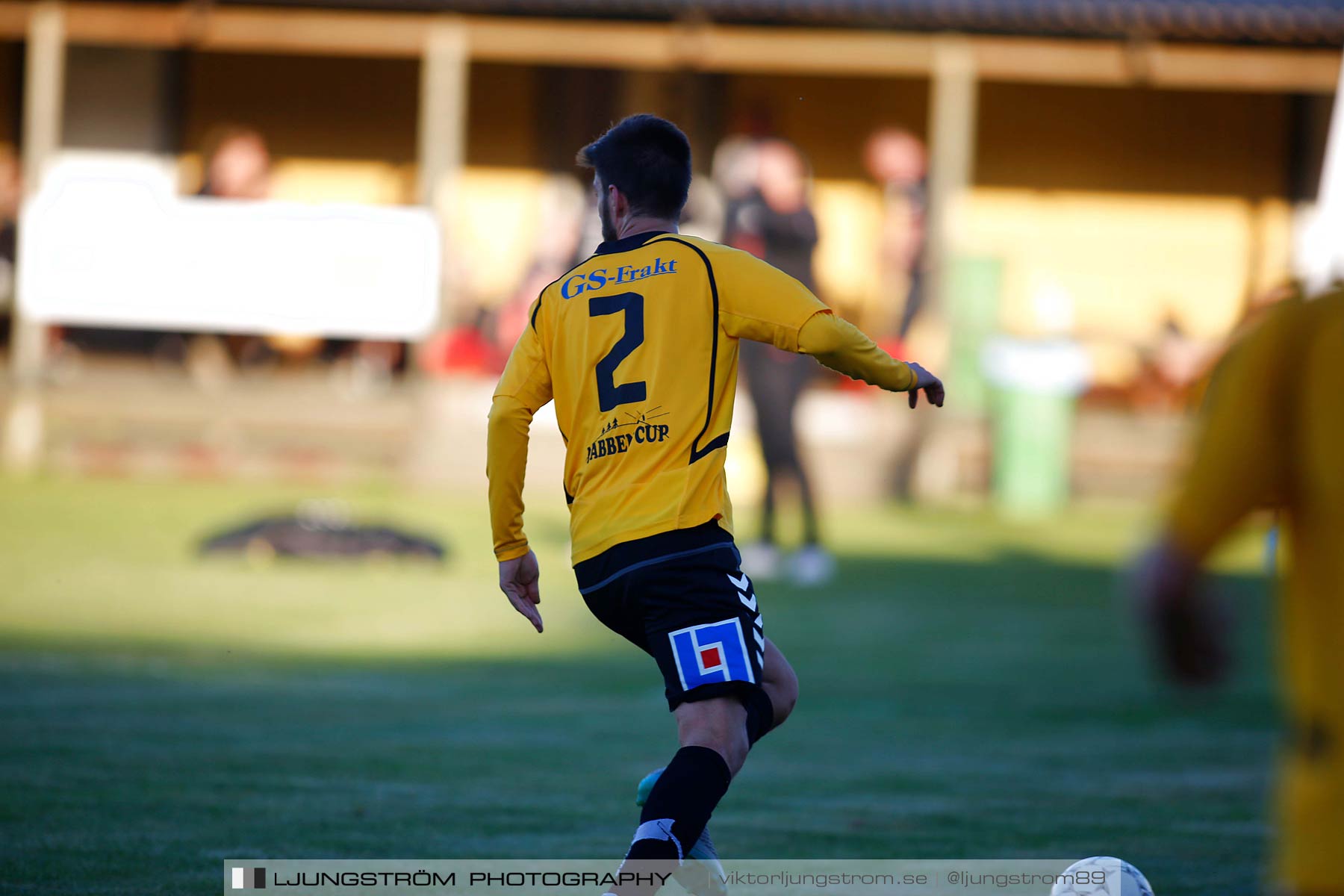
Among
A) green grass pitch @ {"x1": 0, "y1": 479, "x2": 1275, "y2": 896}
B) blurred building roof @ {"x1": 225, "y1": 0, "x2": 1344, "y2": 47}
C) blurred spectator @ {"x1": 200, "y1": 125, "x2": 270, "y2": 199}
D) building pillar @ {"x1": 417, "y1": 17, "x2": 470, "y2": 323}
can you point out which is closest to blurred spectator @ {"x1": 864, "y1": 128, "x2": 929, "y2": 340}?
blurred building roof @ {"x1": 225, "y1": 0, "x2": 1344, "y2": 47}

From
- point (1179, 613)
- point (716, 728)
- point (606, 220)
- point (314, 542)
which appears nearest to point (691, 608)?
point (716, 728)

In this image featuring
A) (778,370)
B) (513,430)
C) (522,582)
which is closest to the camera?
(513,430)

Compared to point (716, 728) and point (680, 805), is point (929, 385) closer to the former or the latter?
point (716, 728)

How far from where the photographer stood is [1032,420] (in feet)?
50.0

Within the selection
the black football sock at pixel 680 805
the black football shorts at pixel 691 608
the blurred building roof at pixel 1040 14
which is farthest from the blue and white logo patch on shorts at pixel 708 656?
the blurred building roof at pixel 1040 14

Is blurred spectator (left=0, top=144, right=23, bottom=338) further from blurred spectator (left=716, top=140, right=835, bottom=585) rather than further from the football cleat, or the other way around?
the football cleat

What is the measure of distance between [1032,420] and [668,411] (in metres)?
12.2

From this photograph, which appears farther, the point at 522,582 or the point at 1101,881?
the point at 522,582

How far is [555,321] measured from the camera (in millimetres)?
3621

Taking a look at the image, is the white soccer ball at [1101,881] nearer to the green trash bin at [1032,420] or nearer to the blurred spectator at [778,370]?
the blurred spectator at [778,370]

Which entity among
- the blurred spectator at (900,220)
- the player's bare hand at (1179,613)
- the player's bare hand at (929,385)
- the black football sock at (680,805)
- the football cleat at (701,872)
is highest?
the blurred spectator at (900,220)

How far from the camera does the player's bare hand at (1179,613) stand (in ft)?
6.66

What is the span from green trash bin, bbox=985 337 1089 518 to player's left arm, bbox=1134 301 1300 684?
1327 cm

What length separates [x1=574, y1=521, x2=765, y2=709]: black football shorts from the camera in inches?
136
